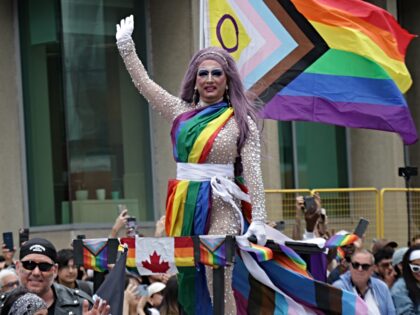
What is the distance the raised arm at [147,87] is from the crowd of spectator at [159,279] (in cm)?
116

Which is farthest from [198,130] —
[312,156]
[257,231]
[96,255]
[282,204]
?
[312,156]

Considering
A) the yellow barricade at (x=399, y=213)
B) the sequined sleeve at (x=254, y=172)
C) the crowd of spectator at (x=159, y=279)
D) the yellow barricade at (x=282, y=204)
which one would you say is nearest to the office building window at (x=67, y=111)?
the yellow barricade at (x=282, y=204)

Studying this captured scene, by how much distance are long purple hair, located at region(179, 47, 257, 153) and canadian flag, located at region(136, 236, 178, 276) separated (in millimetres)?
911

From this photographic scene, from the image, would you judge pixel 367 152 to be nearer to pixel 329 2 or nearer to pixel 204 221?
pixel 329 2

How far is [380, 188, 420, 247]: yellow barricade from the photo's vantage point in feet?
63.2

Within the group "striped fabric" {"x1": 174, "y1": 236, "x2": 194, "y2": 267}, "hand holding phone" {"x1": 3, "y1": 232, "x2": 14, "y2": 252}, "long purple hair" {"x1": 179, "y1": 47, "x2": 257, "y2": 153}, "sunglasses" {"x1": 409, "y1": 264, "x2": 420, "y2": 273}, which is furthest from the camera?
"hand holding phone" {"x1": 3, "y1": 232, "x2": 14, "y2": 252}

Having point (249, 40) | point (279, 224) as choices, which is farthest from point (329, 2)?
point (279, 224)

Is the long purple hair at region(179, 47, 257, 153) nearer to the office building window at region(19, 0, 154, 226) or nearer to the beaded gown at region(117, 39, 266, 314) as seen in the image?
the beaded gown at region(117, 39, 266, 314)

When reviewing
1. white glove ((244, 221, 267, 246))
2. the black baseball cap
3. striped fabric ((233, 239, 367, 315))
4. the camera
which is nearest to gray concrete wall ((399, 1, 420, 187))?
the camera

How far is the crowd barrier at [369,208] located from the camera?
18.2m

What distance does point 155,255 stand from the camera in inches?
335

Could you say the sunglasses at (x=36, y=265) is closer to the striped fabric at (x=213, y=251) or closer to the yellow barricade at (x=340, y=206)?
the striped fabric at (x=213, y=251)

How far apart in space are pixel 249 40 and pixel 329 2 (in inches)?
49.1

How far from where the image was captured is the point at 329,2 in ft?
43.2
